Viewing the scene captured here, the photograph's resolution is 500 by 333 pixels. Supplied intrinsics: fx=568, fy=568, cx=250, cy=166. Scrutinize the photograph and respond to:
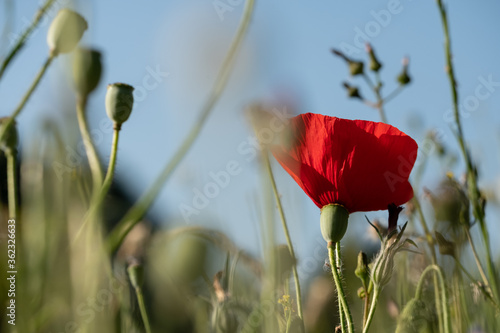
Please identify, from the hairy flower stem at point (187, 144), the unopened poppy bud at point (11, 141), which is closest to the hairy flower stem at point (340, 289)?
the hairy flower stem at point (187, 144)

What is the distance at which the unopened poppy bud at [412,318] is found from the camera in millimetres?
443

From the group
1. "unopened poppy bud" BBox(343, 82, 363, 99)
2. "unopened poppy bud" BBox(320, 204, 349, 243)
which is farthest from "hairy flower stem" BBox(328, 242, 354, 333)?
"unopened poppy bud" BBox(343, 82, 363, 99)

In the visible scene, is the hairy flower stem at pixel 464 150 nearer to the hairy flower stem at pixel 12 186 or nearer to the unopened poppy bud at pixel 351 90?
the unopened poppy bud at pixel 351 90

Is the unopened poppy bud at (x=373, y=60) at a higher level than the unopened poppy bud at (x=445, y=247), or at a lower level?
higher

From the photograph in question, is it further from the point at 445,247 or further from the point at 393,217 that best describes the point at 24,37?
the point at 445,247

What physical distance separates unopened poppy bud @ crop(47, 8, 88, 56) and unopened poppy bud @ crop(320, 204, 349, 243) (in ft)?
0.71

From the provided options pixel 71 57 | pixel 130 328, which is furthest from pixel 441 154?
pixel 71 57

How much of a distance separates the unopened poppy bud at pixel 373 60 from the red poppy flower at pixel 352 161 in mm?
411

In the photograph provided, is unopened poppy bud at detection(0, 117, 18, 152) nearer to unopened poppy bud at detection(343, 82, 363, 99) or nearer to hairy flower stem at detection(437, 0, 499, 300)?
hairy flower stem at detection(437, 0, 499, 300)

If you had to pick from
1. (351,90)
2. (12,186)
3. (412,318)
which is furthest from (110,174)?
(351,90)

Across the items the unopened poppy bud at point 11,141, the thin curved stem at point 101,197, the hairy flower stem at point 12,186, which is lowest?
the hairy flower stem at point 12,186

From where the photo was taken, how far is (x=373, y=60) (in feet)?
2.85

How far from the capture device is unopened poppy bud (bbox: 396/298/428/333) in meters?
0.44

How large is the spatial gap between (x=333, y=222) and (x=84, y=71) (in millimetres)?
218
